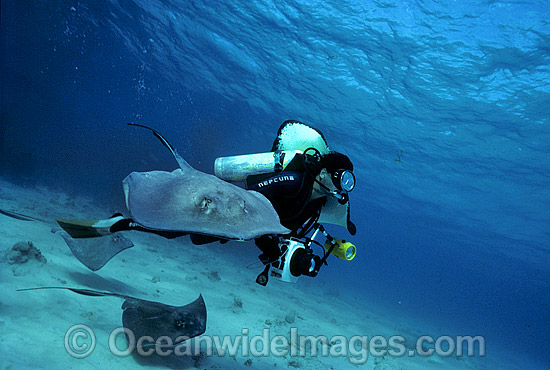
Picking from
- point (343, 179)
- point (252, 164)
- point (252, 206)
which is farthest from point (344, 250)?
point (252, 206)

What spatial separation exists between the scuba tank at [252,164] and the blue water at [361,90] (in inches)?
407

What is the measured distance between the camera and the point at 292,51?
1617 cm

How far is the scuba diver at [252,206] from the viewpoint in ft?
7.08

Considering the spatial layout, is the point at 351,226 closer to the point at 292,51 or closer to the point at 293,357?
the point at 293,357

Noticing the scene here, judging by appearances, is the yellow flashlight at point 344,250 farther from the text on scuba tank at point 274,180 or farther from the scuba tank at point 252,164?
the scuba tank at point 252,164

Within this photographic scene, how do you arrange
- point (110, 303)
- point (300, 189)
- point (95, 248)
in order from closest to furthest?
point (300, 189) < point (95, 248) < point (110, 303)

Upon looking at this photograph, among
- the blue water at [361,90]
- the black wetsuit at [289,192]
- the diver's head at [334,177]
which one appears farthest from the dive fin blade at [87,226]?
the blue water at [361,90]

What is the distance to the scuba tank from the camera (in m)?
4.58

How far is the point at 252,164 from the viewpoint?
4.64 metres

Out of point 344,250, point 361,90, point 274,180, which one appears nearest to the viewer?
point 274,180

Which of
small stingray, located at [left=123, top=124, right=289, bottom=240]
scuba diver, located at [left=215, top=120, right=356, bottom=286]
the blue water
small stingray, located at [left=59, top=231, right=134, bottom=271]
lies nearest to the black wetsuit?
scuba diver, located at [left=215, top=120, right=356, bottom=286]

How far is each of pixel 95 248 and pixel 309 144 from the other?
167 inches

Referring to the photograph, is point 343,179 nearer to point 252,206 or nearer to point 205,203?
point 252,206

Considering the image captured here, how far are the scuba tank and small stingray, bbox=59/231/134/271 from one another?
2228mm
